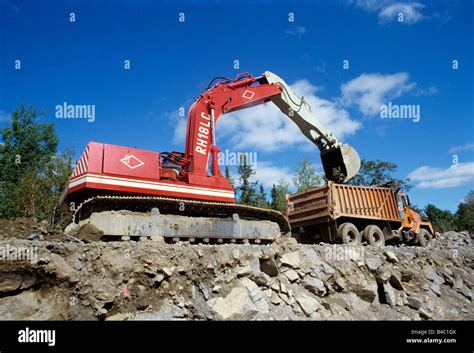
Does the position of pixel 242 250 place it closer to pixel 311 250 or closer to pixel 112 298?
pixel 311 250

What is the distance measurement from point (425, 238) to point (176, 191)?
1286cm

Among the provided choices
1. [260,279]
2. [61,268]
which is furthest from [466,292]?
[61,268]

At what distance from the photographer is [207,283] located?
21.0ft

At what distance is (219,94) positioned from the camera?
10406 mm

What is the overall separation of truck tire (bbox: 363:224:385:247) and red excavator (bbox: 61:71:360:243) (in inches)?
149

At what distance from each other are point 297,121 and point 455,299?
7813 millimetres

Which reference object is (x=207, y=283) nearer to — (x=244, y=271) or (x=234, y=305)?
(x=234, y=305)

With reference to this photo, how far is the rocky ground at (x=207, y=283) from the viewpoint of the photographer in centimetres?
516

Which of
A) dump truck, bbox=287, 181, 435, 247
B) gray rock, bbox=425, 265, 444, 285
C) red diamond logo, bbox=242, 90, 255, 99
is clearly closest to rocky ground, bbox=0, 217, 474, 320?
gray rock, bbox=425, 265, 444, 285

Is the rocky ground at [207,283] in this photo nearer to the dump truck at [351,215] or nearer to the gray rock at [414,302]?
the gray rock at [414,302]
